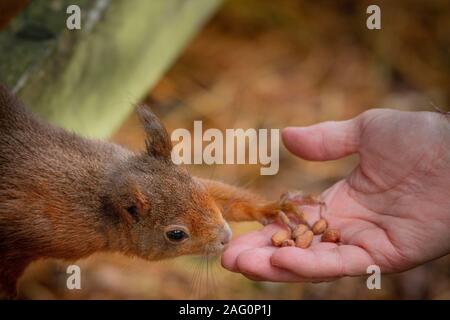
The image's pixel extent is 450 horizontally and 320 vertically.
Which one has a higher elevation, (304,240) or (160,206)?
(160,206)

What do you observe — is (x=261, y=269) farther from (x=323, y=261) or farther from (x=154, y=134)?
(x=154, y=134)

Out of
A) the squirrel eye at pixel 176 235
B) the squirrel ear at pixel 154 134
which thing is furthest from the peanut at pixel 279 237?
the squirrel ear at pixel 154 134

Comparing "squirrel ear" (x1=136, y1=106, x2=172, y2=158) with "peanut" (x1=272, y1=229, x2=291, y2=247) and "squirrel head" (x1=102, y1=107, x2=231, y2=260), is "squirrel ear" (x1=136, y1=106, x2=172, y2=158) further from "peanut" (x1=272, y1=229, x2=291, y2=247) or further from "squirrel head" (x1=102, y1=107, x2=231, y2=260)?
"peanut" (x1=272, y1=229, x2=291, y2=247)

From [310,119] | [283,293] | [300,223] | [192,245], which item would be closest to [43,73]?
[192,245]

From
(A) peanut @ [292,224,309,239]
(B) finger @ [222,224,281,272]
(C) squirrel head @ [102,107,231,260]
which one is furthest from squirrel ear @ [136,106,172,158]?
(A) peanut @ [292,224,309,239]

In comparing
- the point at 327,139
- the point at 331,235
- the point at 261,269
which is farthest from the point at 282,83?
the point at 261,269

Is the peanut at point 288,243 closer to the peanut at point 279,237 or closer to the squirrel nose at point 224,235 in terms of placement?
the peanut at point 279,237
